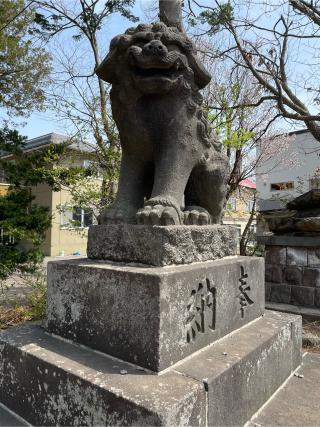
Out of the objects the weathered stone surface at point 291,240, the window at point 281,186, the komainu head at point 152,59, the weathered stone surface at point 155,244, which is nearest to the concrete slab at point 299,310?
the weathered stone surface at point 291,240

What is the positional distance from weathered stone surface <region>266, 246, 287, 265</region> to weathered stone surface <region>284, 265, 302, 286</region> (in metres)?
0.12

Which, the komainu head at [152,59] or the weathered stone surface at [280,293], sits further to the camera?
the weathered stone surface at [280,293]

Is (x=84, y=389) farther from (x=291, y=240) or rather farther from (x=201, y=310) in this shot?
(x=291, y=240)

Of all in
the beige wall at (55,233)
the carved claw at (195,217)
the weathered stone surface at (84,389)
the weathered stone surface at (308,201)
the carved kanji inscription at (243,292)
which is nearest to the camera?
the weathered stone surface at (84,389)

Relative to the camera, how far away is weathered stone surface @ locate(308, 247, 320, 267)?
419 centimetres

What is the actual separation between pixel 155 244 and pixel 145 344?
17.0 inches

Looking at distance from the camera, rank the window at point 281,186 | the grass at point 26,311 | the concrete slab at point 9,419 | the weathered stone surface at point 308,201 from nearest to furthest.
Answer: the concrete slab at point 9,419 < the grass at point 26,311 < the weathered stone surface at point 308,201 < the window at point 281,186

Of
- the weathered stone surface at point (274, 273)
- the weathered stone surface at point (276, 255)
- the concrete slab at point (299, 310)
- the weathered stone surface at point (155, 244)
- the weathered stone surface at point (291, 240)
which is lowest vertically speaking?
the concrete slab at point (299, 310)

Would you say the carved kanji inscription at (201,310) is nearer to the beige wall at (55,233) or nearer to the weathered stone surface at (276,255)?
the weathered stone surface at (276,255)

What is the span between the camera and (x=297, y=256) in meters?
4.37

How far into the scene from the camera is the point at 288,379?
1.99 meters

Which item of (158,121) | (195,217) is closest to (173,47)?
(158,121)

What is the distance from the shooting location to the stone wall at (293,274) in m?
4.18

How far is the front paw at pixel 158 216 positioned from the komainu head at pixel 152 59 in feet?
2.11
